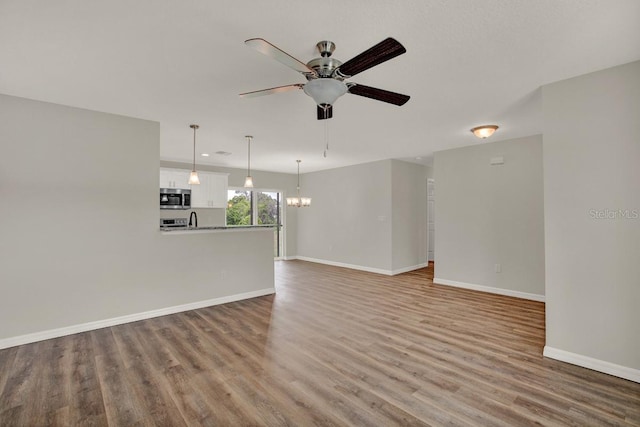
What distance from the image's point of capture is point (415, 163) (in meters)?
7.11

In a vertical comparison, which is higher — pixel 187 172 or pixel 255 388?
pixel 187 172

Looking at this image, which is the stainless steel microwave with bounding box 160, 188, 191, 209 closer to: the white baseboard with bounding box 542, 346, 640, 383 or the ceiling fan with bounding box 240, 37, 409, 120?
the ceiling fan with bounding box 240, 37, 409, 120

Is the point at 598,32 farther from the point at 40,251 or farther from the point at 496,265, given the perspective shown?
the point at 40,251

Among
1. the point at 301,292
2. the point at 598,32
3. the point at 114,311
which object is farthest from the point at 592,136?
the point at 114,311

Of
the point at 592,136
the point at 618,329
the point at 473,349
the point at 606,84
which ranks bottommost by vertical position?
the point at 473,349

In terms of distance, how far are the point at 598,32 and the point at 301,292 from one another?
4.59m

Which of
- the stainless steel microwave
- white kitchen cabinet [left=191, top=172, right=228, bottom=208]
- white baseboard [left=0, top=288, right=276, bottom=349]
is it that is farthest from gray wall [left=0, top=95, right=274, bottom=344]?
white kitchen cabinet [left=191, top=172, right=228, bottom=208]

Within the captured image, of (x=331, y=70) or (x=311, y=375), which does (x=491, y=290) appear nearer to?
(x=311, y=375)

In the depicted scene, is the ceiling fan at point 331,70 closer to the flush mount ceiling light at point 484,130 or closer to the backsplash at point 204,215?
the flush mount ceiling light at point 484,130

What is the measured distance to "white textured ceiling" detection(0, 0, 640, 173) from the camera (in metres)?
1.78

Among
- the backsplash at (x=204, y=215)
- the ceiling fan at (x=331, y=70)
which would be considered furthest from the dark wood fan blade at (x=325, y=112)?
the backsplash at (x=204, y=215)

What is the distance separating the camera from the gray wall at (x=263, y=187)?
684 cm

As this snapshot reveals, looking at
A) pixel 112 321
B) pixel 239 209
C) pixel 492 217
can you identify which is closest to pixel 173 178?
pixel 239 209

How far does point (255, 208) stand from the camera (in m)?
8.20
